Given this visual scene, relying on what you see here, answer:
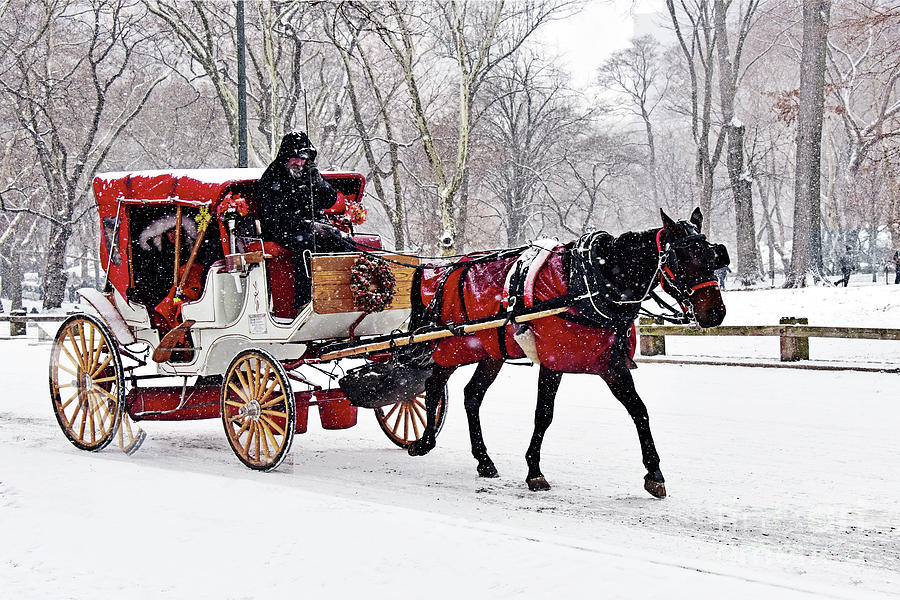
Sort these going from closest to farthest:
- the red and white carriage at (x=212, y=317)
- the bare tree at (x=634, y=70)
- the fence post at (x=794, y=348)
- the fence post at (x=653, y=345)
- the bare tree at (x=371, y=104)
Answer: the red and white carriage at (x=212, y=317) < the fence post at (x=794, y=348) < the fence post at (x=653, y=345) < the bare tree at (x=371, y=104) < the bare tree at (x=634, y=70)

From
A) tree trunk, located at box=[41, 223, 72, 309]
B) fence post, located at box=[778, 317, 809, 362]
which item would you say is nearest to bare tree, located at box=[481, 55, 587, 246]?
tree trunk, located at box=[41, 223, 72, 309]

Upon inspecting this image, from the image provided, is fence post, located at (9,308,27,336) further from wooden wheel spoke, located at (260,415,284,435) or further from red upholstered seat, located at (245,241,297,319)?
wooden wheel spoke, located at (260,415,284,435)

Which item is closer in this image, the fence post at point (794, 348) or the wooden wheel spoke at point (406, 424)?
the wooden wheel spoke at point (406, 424)

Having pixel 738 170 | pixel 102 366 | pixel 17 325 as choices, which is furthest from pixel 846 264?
pixel 17 325

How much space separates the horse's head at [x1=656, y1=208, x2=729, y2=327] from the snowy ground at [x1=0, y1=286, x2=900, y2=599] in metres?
1.38

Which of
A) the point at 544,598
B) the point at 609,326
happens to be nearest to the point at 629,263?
the point at 609,326

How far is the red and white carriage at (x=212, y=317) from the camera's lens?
786 centimetres

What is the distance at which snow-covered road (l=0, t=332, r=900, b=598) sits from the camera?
14.8 ft

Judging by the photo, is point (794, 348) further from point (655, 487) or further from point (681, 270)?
point (681, 270)

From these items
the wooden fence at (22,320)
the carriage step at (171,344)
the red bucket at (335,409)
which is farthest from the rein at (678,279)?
the wooden fence at (22,320)

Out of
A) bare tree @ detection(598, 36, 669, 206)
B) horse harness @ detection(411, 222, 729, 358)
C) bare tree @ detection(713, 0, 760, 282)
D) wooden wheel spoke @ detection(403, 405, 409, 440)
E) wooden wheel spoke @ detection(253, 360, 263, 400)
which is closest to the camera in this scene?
horse harness @ detection(411, 222, 729, 358)

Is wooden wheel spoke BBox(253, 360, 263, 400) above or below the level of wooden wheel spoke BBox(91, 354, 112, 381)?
below

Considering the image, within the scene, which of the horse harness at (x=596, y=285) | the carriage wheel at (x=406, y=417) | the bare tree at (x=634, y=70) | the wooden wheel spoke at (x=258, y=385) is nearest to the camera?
the horse harness at (x=596, y=285)

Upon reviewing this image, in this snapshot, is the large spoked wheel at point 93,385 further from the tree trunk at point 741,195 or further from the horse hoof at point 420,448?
the tree trunk at point 741,195
